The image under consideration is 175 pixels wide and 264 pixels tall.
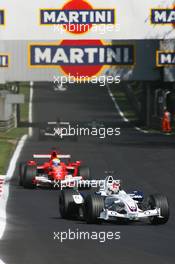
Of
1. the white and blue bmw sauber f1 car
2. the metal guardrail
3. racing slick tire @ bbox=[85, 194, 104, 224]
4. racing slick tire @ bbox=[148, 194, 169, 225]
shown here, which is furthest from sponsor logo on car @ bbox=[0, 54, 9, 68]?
the metal guardrail

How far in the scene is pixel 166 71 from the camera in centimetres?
5247

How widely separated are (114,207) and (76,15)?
34.1 feet

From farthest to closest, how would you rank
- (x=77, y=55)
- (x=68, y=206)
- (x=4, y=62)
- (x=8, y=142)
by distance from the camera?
(x=8, y=142) → (x=4, y=62) → (x=77, y=55) → (x=68, y=206)

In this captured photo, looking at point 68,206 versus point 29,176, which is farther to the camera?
point 29,176

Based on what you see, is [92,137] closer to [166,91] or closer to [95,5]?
[166,91]

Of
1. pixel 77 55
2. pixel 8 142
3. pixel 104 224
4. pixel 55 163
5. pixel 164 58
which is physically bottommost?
pixel 8 142

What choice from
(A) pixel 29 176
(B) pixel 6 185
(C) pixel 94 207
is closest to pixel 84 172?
(A) pixel 29 176

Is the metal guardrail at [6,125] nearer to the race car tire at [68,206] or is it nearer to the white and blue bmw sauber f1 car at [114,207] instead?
the race car tire at [68,206]

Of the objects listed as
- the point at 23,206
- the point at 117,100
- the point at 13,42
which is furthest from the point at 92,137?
the point at 117,100

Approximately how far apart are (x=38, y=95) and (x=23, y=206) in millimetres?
72033

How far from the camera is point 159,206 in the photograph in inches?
861

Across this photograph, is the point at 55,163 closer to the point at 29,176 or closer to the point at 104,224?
the point at 29,176

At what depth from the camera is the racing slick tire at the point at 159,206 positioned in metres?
21.9

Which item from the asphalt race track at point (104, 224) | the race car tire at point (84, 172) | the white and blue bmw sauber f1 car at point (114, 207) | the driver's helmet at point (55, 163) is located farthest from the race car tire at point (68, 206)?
the race car tire at point (84, 172)
